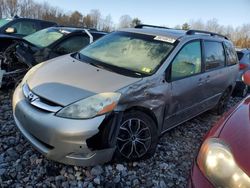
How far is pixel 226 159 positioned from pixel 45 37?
5569 mm

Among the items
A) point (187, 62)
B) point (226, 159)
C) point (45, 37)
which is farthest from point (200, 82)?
point (45, 37)

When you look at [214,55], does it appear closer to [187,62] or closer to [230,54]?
[230,54]

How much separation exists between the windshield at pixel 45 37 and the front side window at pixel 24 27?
3231 mm

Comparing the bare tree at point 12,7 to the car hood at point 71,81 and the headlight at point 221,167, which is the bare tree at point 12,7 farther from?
the headlight at point 221,167

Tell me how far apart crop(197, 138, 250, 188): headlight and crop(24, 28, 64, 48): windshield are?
4824mm

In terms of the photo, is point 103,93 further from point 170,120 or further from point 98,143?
point 170,120

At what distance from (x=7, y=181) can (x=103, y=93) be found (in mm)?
1301

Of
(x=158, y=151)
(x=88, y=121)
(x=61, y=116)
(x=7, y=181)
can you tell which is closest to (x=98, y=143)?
(x=88, y=121)

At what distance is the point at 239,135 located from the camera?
185 centimetres

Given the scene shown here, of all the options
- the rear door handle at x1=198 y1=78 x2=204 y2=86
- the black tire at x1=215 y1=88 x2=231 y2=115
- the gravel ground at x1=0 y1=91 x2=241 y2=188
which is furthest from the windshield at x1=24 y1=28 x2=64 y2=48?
the black tire at x1=215 y1=88 x2=231 y2=115

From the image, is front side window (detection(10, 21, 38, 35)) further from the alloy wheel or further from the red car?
the red car

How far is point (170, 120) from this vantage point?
4066 millimetres

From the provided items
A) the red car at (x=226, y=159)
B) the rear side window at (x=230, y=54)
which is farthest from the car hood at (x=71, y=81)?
the rear side window at (x=230, y=54)

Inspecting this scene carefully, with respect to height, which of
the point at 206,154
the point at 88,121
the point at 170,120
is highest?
the point at 206,154
